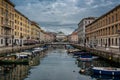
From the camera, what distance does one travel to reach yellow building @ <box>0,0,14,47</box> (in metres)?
91.6

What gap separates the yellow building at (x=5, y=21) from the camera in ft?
300

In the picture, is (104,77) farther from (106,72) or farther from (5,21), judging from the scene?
(5,21)

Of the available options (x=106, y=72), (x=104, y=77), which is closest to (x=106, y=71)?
(x=106, y=72)

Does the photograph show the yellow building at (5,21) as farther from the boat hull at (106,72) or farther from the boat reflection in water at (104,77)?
the boat reflection in water at (104,77)

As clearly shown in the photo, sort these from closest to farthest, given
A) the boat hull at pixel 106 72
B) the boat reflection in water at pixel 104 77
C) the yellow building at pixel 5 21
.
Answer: the boat reflection in water at pixel 104 77, the boat hull at pixel 106 72, the yellow building at pixel 5 21

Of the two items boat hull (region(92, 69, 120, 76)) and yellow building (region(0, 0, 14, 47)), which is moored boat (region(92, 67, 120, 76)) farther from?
yellow building (region(0, 0, 14, 47))

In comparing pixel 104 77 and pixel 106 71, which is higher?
pixel 106 71

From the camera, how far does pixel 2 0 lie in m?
92.9

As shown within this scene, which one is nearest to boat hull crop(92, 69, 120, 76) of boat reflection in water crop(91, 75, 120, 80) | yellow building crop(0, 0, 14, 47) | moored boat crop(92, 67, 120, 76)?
moored boat crop(92, 67, 120, 76)

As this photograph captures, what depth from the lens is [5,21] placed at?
317ft

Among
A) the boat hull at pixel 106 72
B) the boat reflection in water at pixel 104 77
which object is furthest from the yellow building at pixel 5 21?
the boat reflection in water at pixel 104 77

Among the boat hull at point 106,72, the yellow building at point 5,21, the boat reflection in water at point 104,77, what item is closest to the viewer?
the boat reflection in water at point 104,77

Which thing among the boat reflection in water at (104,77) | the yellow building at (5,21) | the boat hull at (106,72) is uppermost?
the yellow building at (5,21)

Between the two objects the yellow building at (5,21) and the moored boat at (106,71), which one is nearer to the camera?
the moored boat at (106,71)
